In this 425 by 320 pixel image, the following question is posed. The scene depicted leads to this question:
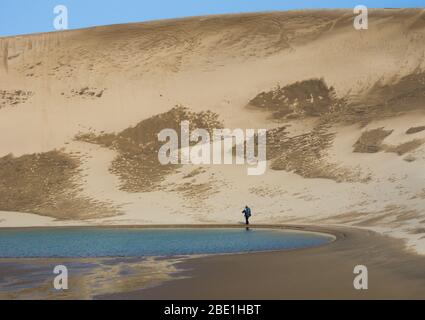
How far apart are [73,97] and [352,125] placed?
84.9ft

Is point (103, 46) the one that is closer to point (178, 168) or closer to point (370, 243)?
point (178, 168)

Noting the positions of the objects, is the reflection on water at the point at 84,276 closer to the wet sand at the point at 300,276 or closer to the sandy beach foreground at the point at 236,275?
the sandy beach foreground at the point at 236,275

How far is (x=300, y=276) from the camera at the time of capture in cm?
1165

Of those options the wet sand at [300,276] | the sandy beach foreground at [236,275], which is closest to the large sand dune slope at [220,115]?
the wet sand at [300,276]

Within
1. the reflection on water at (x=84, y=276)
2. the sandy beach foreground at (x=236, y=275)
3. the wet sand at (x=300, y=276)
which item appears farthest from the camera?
the reflection on water at (x=84, y=276)

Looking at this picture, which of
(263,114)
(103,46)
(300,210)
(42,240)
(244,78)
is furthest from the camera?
(103,46)

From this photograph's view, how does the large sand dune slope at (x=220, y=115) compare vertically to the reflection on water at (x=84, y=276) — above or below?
above

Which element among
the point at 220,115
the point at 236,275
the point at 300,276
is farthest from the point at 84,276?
the point at 220,115

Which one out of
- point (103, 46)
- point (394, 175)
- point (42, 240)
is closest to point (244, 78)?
point (103, 46)

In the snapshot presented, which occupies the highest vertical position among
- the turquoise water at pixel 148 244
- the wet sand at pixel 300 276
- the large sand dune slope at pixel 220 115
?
the large sand dune slope at pixel 220 115

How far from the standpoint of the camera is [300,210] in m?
32.7

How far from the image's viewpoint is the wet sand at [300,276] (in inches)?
390

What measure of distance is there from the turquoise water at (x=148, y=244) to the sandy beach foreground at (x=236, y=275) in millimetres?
1636

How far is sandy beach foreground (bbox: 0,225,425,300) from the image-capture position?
10.1 metres
